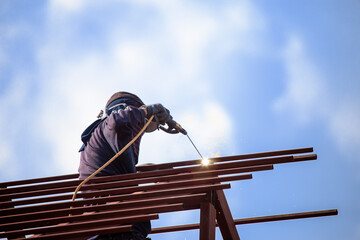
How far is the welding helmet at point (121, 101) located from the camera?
434 cm

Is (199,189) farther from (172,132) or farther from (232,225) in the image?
(172,132)

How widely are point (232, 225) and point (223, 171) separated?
0.86 metres

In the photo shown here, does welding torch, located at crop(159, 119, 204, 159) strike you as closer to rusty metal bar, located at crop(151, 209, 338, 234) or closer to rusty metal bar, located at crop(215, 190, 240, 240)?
rusty metal bar, located at crop(151, 209, 338, 234)

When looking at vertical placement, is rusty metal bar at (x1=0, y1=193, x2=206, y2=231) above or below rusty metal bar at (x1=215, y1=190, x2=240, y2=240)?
below

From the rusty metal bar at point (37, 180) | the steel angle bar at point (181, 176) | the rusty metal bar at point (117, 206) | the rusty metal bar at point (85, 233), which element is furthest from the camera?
the rusty metal bar at point (37, 180)

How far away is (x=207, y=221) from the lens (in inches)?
104

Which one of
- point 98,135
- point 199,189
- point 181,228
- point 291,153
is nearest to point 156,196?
point 199,189

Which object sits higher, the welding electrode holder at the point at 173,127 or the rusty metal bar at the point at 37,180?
the welding electrode holder at the point at 173,127

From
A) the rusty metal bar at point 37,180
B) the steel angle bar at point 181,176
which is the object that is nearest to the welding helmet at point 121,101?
the rusty metal bar at point 37,180

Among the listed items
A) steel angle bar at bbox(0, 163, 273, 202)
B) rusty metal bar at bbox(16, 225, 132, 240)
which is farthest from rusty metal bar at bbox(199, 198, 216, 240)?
rusty metal bar at bbox(16, 225, 132, 240)

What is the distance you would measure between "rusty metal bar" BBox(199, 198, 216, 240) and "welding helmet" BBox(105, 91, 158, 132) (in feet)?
6.12

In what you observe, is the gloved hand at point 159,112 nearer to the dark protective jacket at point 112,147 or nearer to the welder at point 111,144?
the welder at point 111,144

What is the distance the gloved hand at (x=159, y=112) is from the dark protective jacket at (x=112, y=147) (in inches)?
20.5

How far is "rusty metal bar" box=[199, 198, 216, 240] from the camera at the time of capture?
2598mm
